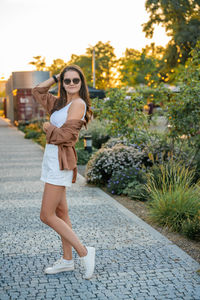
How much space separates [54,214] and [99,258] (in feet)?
3.15

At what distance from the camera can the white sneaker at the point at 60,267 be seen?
3.73 metres

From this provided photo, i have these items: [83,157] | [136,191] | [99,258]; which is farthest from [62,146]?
[83,157]

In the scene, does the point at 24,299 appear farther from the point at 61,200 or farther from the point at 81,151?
the point at 81,151

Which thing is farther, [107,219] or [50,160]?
[107,219]

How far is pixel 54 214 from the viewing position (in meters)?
3.53

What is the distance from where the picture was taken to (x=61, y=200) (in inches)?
143

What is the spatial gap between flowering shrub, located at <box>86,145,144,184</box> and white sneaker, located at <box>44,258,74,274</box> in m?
4.26

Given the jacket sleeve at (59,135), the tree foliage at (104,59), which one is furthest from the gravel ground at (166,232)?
the tree foliage at (104,59)

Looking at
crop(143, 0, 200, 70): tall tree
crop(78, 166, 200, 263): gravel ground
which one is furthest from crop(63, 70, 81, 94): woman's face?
crop(143, 0, 200, 70): tall tree

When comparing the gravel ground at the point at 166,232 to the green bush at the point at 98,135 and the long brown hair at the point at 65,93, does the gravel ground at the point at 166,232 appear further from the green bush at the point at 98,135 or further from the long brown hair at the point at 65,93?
the green bush at the point at 98,135

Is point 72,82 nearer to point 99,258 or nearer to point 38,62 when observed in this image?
point 99,258

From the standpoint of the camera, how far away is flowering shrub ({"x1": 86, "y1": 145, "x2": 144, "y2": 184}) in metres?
8.08

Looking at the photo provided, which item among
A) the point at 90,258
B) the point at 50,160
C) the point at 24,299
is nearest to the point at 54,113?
the point at 50,160

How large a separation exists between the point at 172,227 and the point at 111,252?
1.22 meters
